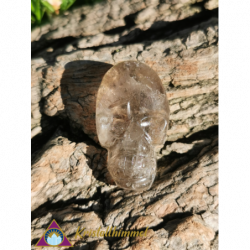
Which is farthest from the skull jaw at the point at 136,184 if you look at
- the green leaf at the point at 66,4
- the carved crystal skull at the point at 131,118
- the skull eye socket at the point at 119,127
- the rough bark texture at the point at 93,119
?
the green leaf at the point at 66,4

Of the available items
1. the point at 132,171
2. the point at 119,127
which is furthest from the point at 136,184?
the point at 119,127

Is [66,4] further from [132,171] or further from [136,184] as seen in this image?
[136,184]

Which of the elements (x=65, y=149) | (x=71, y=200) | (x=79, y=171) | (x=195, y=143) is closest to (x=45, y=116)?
(x=65, y=149)

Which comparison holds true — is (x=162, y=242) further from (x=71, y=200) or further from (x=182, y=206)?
(x=71, y=200)

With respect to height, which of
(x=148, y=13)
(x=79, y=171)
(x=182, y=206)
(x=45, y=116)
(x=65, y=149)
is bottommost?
(x=182, y=206)

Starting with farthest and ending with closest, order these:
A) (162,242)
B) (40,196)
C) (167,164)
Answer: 1. (167,164)
2. (40,196)
3. (162,242)

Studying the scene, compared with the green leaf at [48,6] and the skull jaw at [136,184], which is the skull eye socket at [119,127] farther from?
the green leaf at [48,6]
